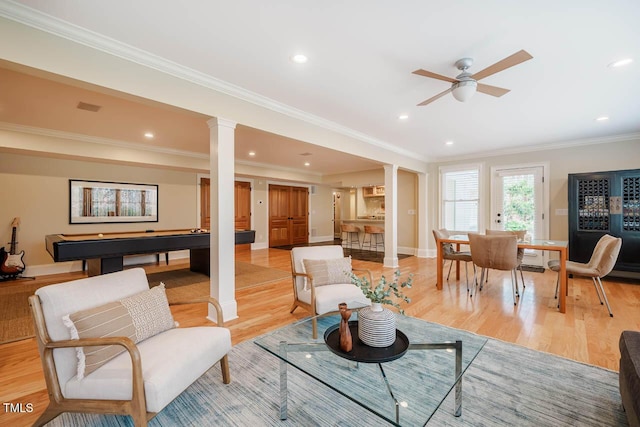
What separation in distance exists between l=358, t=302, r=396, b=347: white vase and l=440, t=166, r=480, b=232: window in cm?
581

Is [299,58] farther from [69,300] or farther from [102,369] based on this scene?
[102,369]

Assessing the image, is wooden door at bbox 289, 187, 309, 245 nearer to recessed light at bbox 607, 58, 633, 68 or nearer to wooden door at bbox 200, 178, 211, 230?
wooden door at bbox 200, 178, 211, 230

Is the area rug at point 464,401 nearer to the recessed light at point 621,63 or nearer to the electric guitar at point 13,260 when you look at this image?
the recessed light at point 621,63

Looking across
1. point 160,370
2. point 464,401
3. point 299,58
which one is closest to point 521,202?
point 464,401

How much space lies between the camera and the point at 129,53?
233 cm

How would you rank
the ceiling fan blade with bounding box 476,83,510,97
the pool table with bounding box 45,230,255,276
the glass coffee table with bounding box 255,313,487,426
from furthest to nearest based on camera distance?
the pool table with bounding box 45,230,255,276, the ceiling fan blade with bounding box 476,83,510,97, the glass coffee table with bounding box 255,313,487,426

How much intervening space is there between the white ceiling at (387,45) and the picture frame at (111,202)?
4.56m

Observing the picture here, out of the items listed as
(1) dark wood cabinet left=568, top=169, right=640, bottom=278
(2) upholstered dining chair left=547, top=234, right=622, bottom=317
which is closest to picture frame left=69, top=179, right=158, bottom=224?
(2) upholstered dining chair left=547, top=234, right=622, bottom=317

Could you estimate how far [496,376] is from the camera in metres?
1.98

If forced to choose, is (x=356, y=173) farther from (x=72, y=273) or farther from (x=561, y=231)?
(x=72, y=273)

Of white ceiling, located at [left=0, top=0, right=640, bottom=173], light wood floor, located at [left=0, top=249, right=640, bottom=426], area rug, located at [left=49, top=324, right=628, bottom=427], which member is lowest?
area rug, located at [left=49, top=324, right=628, bottom=427]

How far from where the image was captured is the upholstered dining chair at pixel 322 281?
2639mm

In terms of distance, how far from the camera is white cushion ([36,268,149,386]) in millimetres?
1381

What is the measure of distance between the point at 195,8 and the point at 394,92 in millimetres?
2138
